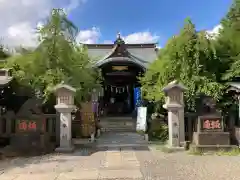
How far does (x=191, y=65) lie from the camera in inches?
523

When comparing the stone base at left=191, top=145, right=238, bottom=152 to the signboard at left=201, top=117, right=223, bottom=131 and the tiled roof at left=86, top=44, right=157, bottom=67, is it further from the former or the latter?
the tiled roof at left=86, top=44, right=157, bottom=67

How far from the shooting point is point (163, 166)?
27.6 feet

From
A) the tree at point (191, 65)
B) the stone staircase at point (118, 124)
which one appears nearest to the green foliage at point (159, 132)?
the tree at point (191, 65)

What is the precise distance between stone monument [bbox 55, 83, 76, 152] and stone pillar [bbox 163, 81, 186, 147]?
12.1 ft

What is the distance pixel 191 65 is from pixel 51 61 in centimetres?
639

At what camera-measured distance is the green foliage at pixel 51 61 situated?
43.1 ft

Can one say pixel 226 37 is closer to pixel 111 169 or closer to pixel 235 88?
pixel 235 88

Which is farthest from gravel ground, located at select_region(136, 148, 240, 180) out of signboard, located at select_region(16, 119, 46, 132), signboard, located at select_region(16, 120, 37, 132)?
signboard, located at select_region(16, 120, 37, 132)

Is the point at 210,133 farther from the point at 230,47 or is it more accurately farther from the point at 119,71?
the point at 119,71

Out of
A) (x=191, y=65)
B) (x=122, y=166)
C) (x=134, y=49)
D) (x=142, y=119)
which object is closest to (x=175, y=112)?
(x=191, y=65)

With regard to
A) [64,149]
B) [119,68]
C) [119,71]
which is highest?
[119,68]

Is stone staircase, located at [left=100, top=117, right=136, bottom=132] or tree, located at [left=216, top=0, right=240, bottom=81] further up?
tree, located at [left=216, top=0, right=240, bottom=81]

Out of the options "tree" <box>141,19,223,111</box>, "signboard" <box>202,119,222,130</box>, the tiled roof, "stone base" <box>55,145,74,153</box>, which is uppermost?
the tiled roof

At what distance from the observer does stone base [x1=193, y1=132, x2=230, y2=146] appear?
10672 mm
